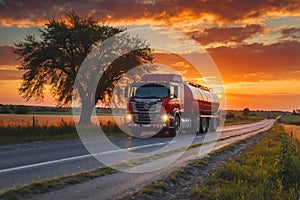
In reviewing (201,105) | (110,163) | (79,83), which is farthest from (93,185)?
(79,83)

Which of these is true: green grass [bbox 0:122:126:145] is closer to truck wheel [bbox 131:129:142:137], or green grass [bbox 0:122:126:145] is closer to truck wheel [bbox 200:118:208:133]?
truck wheel [bbox 131:129:142:137]

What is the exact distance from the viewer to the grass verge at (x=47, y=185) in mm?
6974

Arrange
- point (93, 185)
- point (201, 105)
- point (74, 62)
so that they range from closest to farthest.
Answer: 1. point (93, 185)
2. point (201, 105)
3. point (74, 62)

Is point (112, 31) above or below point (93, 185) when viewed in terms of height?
above

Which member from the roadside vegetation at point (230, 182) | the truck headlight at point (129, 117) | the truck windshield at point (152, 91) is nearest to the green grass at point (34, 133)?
the truck headlight at point (129, 117)

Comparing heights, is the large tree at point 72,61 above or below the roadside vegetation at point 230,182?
above

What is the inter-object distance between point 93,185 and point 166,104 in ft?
48.9

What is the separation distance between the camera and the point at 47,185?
7.71 m

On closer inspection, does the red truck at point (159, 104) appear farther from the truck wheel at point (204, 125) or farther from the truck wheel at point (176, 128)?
the truck wheel at point (204, 125)

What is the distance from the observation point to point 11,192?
7.08 metres

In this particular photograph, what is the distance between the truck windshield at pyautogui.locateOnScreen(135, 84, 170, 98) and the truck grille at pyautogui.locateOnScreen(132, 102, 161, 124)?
1.80 ft

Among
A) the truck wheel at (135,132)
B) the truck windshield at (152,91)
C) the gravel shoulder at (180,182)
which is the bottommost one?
the gravel shoulder at (180,182)

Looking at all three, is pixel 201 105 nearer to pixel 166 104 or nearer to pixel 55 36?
pixel 166 104

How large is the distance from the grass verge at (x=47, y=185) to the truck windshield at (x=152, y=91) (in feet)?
45.2
